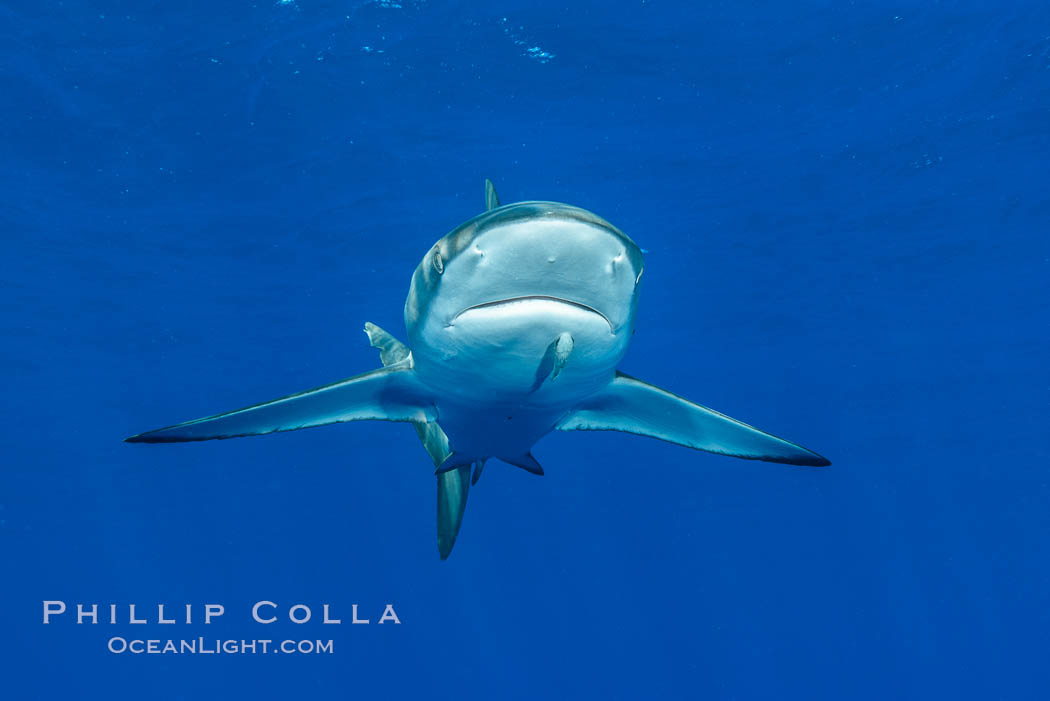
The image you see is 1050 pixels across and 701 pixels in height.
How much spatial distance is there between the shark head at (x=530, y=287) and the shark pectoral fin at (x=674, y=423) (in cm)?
145

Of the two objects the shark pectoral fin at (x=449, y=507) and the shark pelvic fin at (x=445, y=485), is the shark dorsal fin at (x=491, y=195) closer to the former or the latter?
the shark pelvic fin at (x=445, y=485)

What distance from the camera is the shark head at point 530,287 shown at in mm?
2902

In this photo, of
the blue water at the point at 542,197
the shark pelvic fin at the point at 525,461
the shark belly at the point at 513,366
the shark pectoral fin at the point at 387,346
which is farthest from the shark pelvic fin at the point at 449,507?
the blue water at the point at 542,197

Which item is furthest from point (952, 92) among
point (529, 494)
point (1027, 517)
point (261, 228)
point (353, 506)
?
point (1027, 517)

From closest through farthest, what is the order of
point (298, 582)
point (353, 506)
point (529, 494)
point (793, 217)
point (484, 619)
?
point (793, 217), point (529, 494), point (353, 506), point (298, 582), point (484, 619)

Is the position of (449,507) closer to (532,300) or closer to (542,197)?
(532,300)

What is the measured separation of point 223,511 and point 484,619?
58223 millimetres

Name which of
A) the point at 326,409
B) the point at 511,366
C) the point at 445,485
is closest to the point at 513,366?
the point at 511,366

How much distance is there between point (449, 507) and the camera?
6977 mm

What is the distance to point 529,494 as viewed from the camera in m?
48.2

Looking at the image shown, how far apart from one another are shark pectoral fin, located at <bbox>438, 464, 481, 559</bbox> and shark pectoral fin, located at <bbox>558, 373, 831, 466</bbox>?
1466mm

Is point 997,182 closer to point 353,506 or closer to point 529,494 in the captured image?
point 529,494

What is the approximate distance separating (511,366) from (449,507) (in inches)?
130

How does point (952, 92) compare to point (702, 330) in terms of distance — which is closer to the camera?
point (952, 92)
